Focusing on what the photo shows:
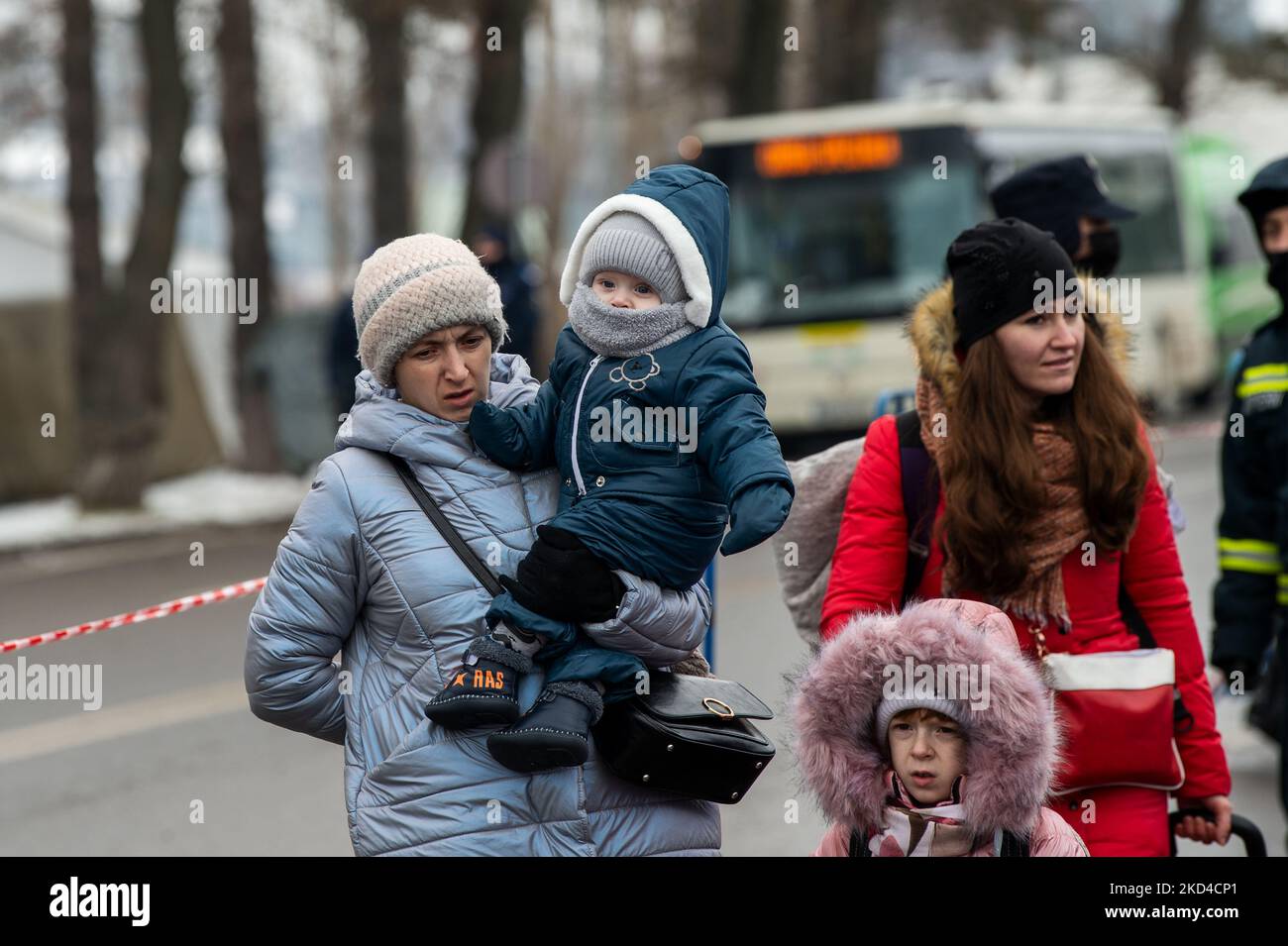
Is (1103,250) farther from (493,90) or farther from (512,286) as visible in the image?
(493,90)

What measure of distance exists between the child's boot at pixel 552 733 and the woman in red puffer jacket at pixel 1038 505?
0.69 metres

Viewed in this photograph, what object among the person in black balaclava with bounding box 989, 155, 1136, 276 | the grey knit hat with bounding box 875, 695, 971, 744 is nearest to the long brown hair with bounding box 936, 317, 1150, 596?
the grey knit hat with bounding box 875, 695, 971, 744

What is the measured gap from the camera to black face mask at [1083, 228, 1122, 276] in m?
4.89

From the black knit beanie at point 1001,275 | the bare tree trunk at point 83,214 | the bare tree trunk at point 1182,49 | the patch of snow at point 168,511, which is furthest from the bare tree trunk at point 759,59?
the black knit beanie at point 1001,275

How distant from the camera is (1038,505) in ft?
12.1

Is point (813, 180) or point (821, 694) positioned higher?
point (813, 180)

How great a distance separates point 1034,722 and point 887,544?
0.58 metres

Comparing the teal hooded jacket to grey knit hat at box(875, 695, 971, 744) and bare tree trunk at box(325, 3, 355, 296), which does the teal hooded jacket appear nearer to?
grey knit hat at box(875, 695, 971, 744)

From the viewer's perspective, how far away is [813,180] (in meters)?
17.6

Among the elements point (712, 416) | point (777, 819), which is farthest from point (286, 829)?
point (712, 416)

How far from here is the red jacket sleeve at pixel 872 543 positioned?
3.77m

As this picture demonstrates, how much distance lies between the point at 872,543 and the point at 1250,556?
4.96ft

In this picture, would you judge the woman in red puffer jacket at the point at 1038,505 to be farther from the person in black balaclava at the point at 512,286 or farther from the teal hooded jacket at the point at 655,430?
the person in black balaclava at the point at 512,286
